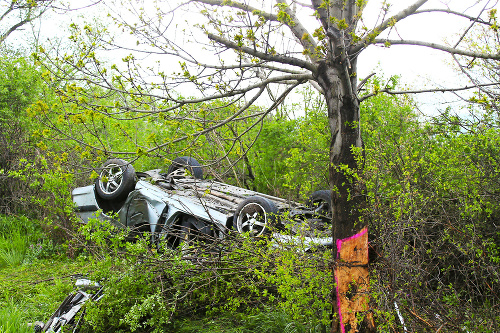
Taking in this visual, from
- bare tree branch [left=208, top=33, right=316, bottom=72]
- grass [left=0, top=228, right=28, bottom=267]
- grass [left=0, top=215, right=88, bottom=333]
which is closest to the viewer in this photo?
bare tree branch [left=208, top=33, right=316, bottom=72]

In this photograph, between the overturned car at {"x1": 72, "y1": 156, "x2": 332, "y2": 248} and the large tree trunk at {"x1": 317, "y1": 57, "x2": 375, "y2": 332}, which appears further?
the overturned car at {"x1": 72, "y1": 156, "x2": 332, "y2": 248}

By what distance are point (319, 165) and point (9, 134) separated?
28.9 ft

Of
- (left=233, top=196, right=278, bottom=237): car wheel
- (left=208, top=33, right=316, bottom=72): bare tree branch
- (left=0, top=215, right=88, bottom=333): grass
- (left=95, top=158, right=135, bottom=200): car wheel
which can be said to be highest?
(left=208, top=33, right=316, bottom=72): bare tree branch

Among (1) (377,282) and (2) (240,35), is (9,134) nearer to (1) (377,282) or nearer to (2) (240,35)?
(2) (240,35)

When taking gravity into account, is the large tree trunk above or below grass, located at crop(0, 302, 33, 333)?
above

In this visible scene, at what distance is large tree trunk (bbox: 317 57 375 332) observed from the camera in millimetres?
3906

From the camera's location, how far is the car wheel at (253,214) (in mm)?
6281

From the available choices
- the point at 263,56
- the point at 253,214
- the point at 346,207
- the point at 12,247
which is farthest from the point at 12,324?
the point at 12,247

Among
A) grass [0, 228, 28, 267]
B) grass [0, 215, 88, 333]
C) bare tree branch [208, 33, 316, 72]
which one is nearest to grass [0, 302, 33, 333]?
grass [0, 215, 88, 333]

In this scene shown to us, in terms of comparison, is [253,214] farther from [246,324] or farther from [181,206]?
[246,324]

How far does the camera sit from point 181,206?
693cm

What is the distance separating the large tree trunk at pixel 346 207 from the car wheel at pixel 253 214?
2.23 metres

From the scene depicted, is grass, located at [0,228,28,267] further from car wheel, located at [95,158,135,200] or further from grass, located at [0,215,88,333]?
car wheel, located at [95,158,135,200]

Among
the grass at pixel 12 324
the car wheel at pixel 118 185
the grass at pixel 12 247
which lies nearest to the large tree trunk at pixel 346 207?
the grass at pixel 12 324
